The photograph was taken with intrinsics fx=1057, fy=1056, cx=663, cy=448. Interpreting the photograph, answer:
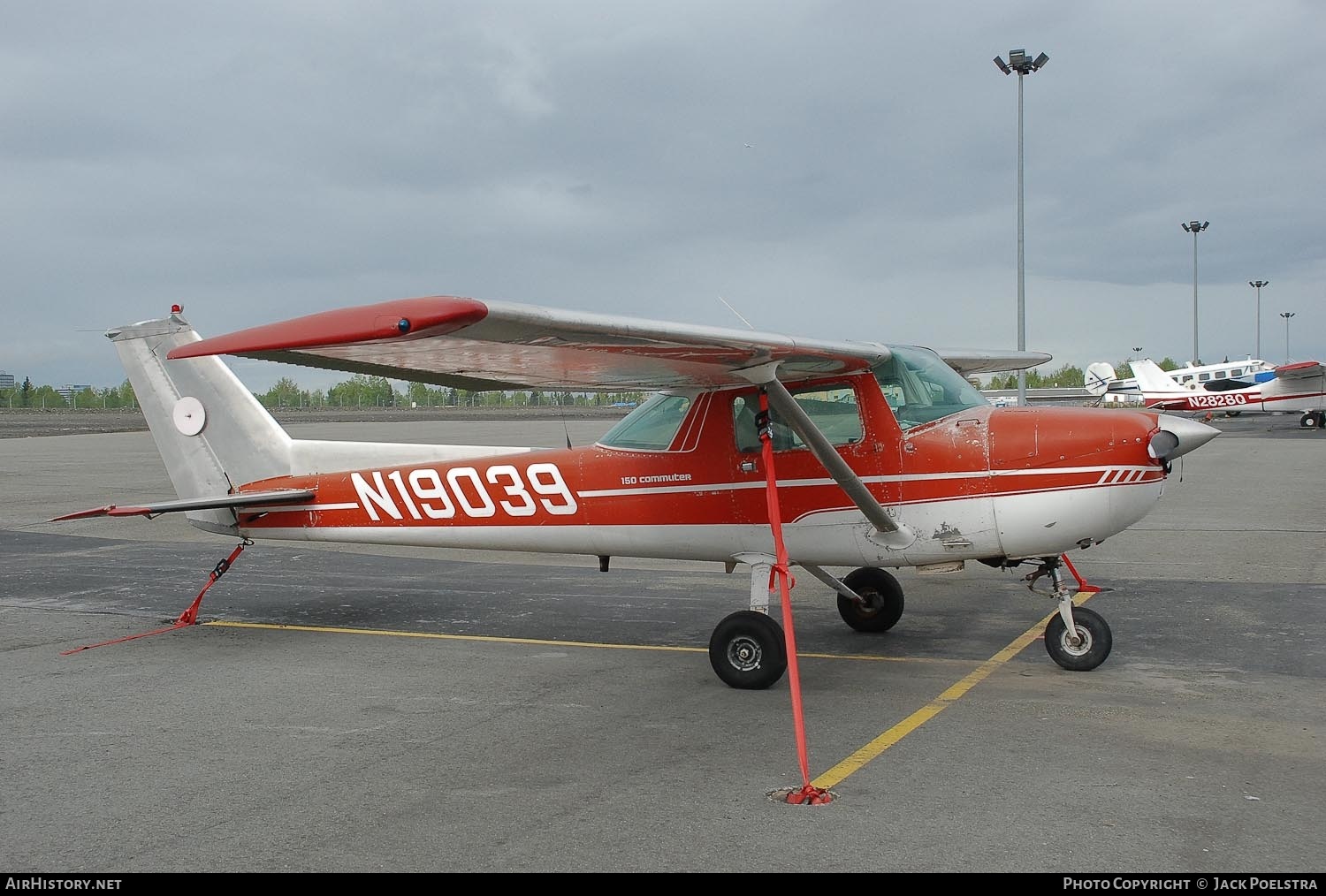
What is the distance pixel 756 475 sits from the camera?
739cm

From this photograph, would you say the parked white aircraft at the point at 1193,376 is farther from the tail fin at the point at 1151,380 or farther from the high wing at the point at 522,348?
the high wing at the point at 522,348

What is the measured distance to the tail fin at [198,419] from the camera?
932 cm

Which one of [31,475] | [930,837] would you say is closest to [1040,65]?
[930,837]

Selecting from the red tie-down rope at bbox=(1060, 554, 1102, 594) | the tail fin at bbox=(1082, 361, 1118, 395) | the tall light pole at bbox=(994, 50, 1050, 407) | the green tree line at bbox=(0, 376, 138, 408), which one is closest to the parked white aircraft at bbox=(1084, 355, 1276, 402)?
the tail fin at bbox=(1082, 361, 1118, 395)

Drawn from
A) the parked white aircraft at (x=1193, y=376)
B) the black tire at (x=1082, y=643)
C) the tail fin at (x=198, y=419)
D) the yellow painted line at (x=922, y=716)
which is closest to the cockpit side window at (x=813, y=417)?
the yellow painted line at (x=922, y=716)

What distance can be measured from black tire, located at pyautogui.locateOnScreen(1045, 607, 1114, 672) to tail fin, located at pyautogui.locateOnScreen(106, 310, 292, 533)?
641 centimetres

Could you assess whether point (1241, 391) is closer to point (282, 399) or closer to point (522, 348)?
point (522, 348)

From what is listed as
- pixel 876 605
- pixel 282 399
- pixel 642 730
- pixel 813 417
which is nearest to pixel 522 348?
pixel 642 730

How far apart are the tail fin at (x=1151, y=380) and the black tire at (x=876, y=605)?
55442mm

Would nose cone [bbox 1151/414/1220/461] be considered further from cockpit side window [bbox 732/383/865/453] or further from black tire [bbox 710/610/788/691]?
black tire [bbox 710/610/788/691]

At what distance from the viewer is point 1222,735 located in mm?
5703

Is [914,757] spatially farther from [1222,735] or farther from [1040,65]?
[1040,65]

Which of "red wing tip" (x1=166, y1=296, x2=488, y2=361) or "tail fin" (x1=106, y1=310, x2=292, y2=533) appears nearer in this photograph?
"red wing tip" (x1=166, y1=296, x2=488, y2=361)

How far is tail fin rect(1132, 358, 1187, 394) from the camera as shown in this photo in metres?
58.6
